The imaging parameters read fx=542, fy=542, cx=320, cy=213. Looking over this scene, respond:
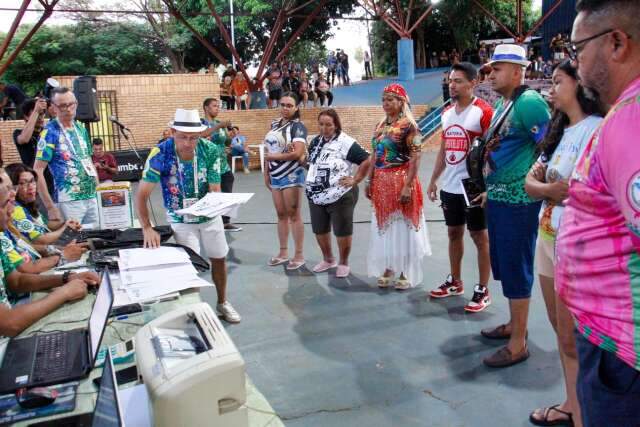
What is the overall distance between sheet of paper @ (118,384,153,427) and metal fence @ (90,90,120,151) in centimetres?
1282

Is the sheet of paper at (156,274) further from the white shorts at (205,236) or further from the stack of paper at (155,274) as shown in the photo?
the white shorts at (205,236)

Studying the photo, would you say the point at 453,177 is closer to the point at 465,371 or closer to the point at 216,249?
the point at 465,371

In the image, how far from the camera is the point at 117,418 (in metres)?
1.29

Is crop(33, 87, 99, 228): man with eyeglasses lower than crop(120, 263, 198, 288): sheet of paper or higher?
higher

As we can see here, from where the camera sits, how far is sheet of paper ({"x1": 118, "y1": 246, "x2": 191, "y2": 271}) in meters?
2.76

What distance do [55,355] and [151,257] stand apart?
1.00 metres

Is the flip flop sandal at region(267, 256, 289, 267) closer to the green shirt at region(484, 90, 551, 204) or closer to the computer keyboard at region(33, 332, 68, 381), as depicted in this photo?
the green shirt at region(484, 90, 551, 204)

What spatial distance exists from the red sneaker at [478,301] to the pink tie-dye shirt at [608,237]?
2719 millimetres

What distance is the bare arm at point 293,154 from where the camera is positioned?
17.1 feet

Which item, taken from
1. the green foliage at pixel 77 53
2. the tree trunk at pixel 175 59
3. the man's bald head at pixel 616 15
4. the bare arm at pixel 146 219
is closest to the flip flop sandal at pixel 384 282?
the bare arm at pixel 146 219

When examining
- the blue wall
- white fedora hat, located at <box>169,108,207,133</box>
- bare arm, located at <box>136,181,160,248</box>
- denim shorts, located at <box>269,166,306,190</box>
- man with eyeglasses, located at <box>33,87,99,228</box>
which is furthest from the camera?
the blue wall

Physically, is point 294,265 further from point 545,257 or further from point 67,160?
point 545,257

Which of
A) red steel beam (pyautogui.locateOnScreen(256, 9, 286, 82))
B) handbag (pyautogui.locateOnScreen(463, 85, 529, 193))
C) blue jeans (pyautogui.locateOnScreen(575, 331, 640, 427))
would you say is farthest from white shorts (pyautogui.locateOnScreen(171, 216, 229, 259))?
red steel beam (pyautogui.locateOnScreen(256, 9, 286, 82))

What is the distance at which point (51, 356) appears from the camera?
191 cm
